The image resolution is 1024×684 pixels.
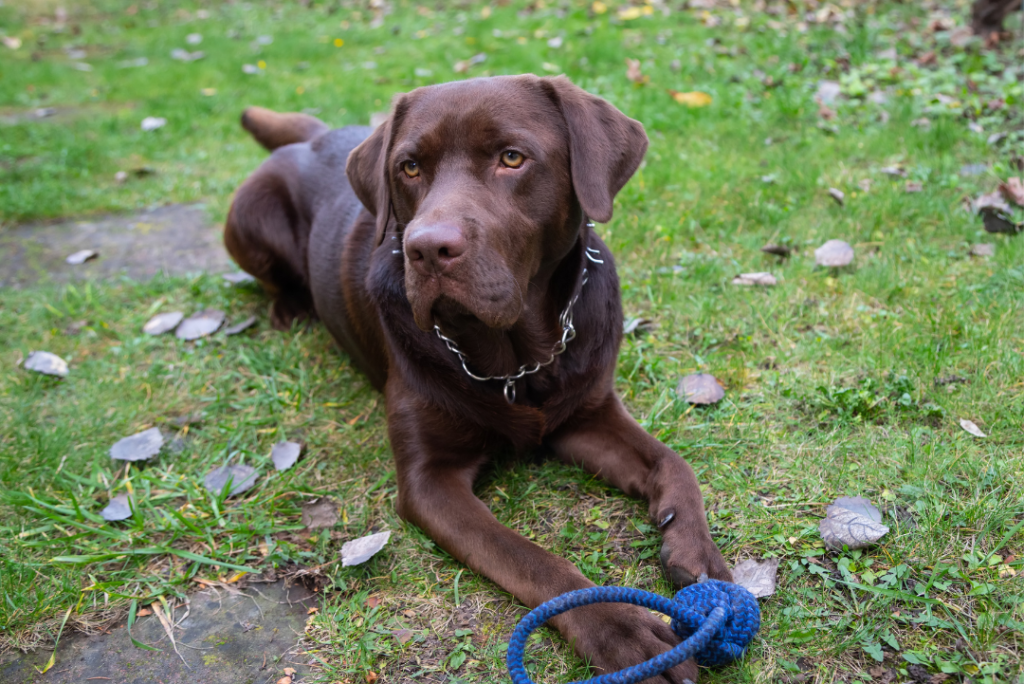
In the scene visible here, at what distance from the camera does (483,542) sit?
232cm

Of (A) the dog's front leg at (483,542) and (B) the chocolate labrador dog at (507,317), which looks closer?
(A) the dog's front leg at (483,542)

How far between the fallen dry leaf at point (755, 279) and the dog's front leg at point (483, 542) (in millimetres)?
1638

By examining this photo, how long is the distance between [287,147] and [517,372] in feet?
7.36

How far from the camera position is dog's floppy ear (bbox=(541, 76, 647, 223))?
244 centimetres

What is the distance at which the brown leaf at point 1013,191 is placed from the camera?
3795 millimetres

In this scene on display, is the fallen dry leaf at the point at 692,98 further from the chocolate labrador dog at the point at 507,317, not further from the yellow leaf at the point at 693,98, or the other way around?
the chocolate labrador dog at the point at 507,317

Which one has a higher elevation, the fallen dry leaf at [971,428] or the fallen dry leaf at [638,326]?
the fallen dry leaf at [971,428]

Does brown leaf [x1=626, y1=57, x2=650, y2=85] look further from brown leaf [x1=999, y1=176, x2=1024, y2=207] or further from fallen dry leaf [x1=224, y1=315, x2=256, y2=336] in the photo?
fallen dry leaf [x1=224, y1=315, x2=256, y2=336]

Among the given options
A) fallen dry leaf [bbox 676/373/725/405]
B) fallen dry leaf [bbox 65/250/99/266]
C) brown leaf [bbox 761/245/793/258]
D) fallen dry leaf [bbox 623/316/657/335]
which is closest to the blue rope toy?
fallen dry leaf [bbox 676/373/725/405]

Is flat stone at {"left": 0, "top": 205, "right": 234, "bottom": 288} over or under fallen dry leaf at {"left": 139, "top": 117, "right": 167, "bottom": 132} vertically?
under

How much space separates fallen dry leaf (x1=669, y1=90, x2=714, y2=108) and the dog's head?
126 inches

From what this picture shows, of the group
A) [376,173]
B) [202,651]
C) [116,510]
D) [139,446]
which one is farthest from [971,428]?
[139,446]

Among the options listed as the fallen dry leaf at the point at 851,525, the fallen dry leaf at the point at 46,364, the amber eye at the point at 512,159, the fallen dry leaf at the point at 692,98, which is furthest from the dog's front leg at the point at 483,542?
the fallen dry leaf at the point at 692,98

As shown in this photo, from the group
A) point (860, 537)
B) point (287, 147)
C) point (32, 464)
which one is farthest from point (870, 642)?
point (287, 147)
